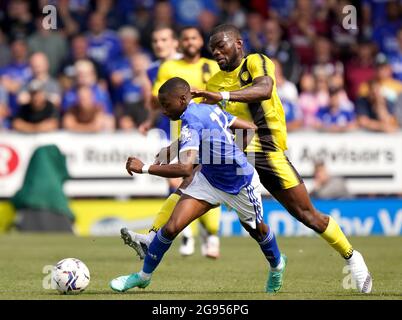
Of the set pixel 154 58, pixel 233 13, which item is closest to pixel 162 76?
pixel 154 58

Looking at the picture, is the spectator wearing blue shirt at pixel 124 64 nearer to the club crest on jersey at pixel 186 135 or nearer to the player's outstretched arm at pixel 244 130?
the player's outstretched arm at pixel 244 130

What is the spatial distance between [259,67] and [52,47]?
33.9 feet

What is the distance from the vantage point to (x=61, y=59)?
63.0 feet

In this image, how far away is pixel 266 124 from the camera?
9570mm

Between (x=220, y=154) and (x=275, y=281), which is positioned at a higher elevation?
(x=220, y=154)

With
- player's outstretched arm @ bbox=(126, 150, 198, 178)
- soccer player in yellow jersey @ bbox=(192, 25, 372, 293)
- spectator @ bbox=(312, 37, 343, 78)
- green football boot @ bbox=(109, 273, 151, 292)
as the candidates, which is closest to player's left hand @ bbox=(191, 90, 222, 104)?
soccer player in yellow jersey @ bbox=(192, 25, 372, 293)

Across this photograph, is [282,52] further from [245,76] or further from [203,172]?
[203,172]

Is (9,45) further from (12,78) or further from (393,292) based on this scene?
(393,292)

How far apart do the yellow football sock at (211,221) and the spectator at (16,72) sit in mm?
6882

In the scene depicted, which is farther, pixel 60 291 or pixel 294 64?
pixel 294 64

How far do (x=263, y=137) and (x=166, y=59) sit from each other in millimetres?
4227

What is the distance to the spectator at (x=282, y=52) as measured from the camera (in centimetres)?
1864

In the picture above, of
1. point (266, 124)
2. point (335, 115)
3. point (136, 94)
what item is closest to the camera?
point (266, 124)
